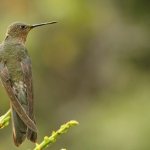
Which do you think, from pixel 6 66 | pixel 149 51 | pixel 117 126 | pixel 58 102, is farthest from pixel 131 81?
pixel 6 66

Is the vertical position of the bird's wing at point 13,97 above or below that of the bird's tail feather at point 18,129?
above

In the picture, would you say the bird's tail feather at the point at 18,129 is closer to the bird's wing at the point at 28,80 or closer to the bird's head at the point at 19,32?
the bird's wing at the point at 28,80

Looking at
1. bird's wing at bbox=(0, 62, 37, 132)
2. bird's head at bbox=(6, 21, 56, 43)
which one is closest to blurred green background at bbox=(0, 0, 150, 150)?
bird's head at bbox=(6, 21, 56, 43)

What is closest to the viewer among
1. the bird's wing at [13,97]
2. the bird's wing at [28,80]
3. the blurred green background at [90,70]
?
the bird's wing at [13,97]

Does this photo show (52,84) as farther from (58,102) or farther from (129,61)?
(129,61)

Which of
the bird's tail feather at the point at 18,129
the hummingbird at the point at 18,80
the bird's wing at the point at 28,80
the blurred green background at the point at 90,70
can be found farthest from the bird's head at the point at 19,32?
the blurred green background at the point at 90,70

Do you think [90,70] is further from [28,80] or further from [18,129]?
[18,129]

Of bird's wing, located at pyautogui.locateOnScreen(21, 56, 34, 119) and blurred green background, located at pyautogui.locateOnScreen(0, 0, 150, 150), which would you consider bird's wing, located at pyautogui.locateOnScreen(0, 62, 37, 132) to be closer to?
bird's wing, located at pyautogui.locateOnScreen(21, 56, 34, 119)

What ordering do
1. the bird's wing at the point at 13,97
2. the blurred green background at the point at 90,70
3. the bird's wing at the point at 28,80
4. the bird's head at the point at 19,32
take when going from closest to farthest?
the bird's wing at the point at 13,97, the bird's wing at the point at 28,80, the bird's head at the point at 19,32, the blurred green background at the point at 90,70
